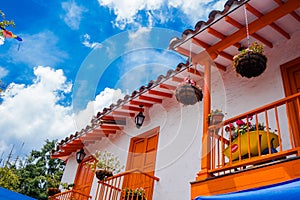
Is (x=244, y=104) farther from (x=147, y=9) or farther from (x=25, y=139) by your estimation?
(x=25, y=139)

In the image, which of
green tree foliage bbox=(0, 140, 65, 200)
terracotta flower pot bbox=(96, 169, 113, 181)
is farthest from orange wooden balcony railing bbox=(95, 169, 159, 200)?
green tree foliage bbox=(0, 140, 65, 200)

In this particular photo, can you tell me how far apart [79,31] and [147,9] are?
8.53 feet

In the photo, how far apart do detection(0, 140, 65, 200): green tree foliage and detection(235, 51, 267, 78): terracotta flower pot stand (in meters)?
17.6

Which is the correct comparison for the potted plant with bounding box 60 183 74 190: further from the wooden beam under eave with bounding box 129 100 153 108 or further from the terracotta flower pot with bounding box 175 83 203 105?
the terracotta flower pot with bounding box 175 83 203 105

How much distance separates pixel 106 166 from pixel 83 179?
284 centimetres

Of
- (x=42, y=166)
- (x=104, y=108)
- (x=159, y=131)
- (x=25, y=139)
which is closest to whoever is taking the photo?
(x=159, y=131)

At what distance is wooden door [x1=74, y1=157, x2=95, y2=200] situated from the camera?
9758mm

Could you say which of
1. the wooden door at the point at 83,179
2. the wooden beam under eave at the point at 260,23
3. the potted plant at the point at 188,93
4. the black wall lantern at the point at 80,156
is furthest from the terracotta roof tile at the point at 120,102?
the potted plant at the point at 188,93

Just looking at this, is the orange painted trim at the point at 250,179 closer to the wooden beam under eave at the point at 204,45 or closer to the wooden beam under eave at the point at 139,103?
the wooden beam under eave at the point at 204,45

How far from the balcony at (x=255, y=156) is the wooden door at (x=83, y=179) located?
19.6 ft

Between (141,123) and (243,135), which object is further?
(141,123)

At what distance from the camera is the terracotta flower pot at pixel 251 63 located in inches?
170

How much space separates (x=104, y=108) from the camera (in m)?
9.09

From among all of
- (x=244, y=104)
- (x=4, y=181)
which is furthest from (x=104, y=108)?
(x=4, y=181)
